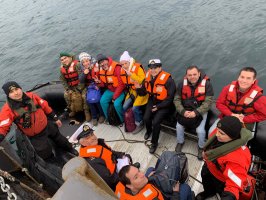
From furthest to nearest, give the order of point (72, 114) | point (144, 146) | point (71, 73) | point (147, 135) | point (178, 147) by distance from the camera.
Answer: point (72, 114) → point (71, 73) → point (147, 135) → point (144, 146) → point (178, 147)

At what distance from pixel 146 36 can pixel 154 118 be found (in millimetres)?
7133

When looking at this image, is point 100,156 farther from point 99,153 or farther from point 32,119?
point 32,119

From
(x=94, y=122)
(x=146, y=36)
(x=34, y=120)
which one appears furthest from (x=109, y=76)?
(x=146, y=36)

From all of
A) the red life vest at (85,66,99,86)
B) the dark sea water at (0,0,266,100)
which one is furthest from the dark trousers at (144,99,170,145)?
the dark sea water at (0,0,266,100)

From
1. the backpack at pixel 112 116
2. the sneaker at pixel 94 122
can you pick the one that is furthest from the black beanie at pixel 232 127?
the sneaker at pixel 94 122

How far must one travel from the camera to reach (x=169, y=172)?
121 inches

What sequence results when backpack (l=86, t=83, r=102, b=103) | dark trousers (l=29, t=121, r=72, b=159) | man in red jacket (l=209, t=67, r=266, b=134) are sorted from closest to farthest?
man in red jacket (l=209, t=67, r=266, b=134), dark trousers (l=29, t=121, r=72, b=159), backpack (l=86, t=83, r=102, b=103)

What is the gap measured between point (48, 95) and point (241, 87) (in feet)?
13.6

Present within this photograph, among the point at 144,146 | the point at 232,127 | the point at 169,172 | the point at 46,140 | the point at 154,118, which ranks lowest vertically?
the point at 144,146

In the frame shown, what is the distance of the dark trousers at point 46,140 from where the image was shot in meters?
3.98

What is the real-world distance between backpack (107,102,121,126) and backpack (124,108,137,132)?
1.05ft

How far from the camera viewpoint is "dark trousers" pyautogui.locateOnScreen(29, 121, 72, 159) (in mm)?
3982

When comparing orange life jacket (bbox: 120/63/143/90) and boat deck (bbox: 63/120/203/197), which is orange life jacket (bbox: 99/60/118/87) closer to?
orange life jacket (bbox: 120/63/143/90)

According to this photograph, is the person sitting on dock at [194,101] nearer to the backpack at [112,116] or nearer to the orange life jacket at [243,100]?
the orange life jacket at [243,100]
